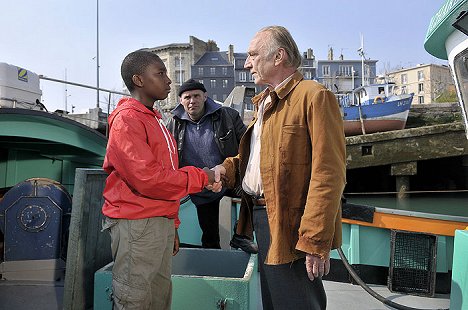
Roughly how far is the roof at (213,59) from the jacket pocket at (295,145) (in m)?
55.2

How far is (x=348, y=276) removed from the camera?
4.45m

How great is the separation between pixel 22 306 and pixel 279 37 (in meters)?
2.88

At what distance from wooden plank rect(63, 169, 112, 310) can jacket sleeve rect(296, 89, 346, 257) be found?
56.7 inches

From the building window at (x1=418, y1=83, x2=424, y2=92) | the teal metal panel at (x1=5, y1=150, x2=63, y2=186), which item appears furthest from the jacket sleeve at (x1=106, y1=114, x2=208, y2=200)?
the building window at (x1=418, y1=83, x2=424, y2=92)

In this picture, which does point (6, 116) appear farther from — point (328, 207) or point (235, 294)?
point (328, 207)

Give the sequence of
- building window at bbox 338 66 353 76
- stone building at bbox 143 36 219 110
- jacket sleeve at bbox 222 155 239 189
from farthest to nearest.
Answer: building window at bbox 338 66 353 76, stone building at bbox 143 36 219 110, jacket sleeve at bbox 222 155 239 189

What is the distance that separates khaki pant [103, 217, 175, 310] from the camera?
6.75ft

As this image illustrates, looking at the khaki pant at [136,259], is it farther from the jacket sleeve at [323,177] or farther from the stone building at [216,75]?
the stone building at [216,75]

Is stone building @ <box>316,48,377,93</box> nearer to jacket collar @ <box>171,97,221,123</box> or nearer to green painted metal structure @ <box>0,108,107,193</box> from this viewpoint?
green painted metal structure @ <box>0,108,107,193</box>

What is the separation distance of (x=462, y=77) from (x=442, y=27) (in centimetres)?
30

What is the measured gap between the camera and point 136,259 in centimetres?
206

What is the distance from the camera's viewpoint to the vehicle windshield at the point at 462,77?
2.24 metres

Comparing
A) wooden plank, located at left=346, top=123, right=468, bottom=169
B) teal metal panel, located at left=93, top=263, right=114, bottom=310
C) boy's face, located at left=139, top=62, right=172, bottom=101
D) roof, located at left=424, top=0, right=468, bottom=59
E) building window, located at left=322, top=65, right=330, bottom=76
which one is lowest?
teal metal panel, located at left=93, top=263, right=114, bottom=310

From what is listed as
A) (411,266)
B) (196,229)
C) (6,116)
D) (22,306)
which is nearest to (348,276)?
(411,266)
